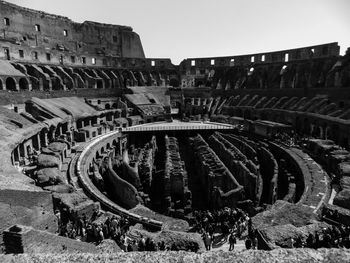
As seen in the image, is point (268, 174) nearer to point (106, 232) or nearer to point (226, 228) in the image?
point (226, 228)

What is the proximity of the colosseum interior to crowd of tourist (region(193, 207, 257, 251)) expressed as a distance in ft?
0.26

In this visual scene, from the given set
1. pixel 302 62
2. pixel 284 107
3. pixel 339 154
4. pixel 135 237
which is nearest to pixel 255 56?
pixel 302 62

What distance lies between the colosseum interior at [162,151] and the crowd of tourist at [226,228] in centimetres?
8

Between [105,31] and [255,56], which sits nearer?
[255,56]

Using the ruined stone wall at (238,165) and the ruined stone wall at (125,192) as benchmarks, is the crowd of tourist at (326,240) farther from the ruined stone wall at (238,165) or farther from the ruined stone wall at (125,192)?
the ruined stone wall at (125,192)

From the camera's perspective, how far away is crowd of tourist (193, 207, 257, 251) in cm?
1091

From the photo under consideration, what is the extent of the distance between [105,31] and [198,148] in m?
41.6

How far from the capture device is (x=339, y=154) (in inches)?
811

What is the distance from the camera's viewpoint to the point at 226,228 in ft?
41.6

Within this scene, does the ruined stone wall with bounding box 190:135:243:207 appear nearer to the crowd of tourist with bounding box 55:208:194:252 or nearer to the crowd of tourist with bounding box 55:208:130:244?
the crowd of tourist with bounding box 55:208:194:252

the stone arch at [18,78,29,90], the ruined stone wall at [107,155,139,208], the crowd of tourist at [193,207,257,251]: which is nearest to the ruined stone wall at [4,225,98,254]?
the crowd of tourist at [193,207,257,251]

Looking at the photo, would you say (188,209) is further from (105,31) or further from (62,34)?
(105,31)

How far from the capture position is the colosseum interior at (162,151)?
963 centimetres

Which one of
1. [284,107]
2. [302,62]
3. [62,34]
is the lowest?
[284,107]
